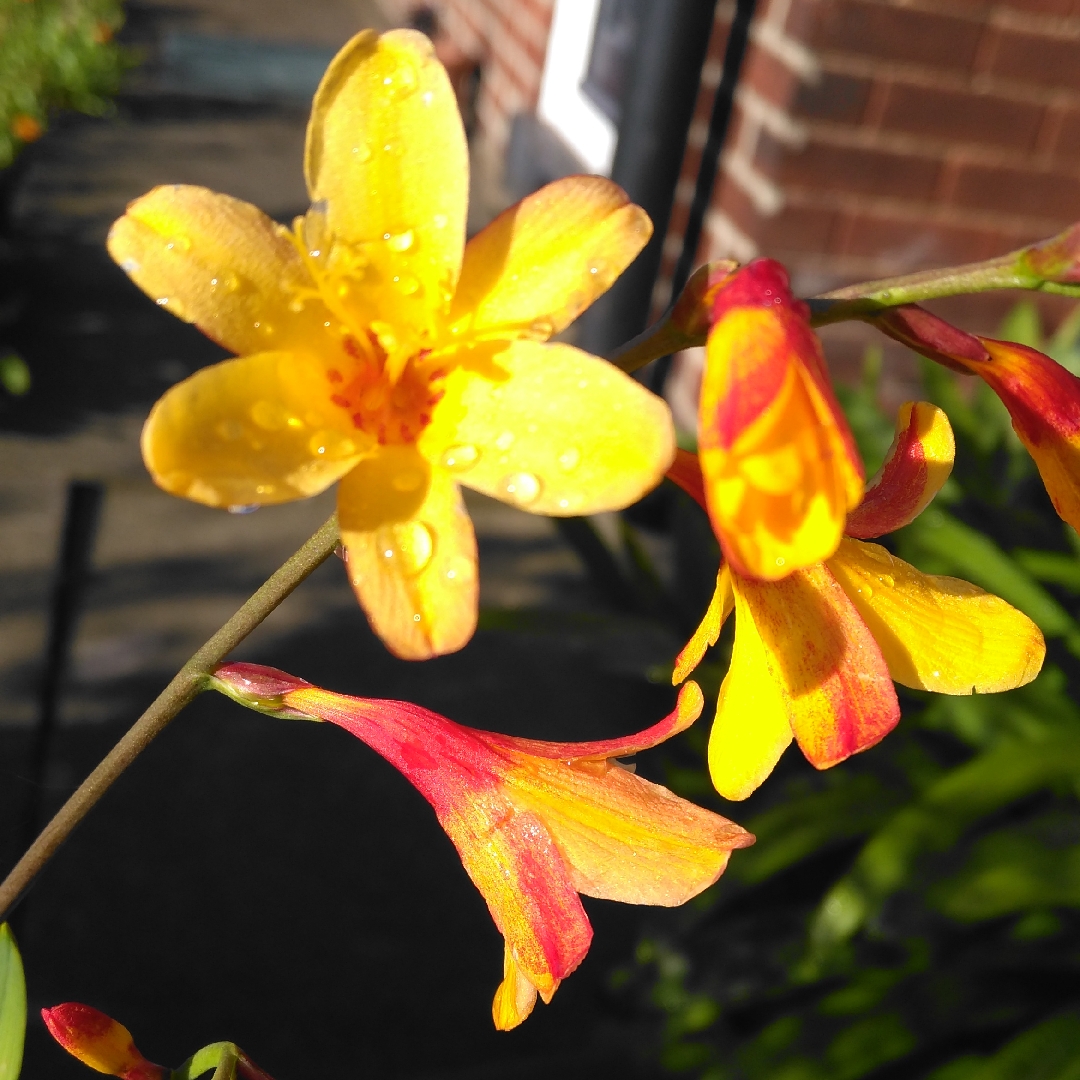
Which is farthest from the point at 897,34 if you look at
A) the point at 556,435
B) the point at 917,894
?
the point at 556,435

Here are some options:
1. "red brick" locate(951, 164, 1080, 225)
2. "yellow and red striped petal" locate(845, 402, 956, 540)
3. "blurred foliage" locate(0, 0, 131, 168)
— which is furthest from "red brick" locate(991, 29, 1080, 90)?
"blurred foliage" locate(0, 0, 131, 168)

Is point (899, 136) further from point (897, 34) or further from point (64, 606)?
point (64, 606)

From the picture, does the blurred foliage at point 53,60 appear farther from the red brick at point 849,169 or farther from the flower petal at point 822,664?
the flower petal at point 822,664

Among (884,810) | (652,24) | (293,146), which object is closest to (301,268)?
(884,810)

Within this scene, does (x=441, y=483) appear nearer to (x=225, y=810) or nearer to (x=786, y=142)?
(x=225, y=810)

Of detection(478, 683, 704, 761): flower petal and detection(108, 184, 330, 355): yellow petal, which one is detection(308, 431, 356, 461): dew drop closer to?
detection(108, 184, 330, 355): yellow petal

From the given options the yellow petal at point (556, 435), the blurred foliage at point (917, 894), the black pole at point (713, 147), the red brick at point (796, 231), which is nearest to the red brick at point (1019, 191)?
the red brick at point (796, 231)
